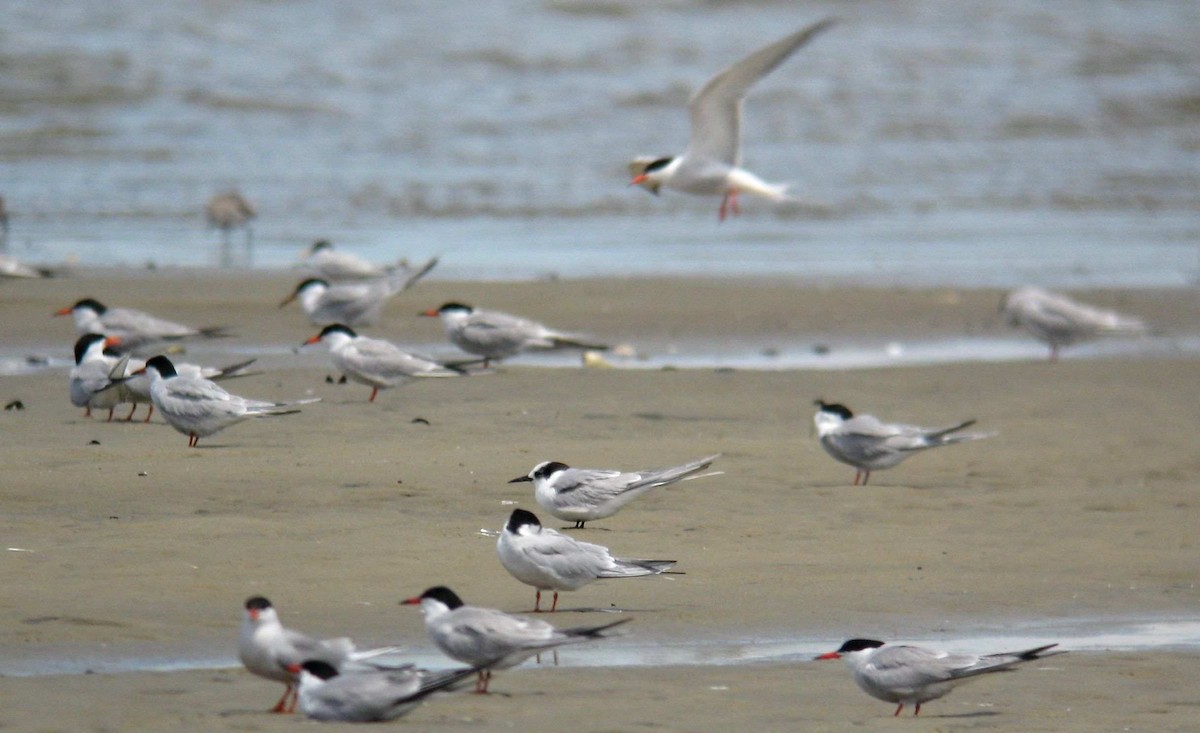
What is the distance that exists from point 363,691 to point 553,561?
1424mm

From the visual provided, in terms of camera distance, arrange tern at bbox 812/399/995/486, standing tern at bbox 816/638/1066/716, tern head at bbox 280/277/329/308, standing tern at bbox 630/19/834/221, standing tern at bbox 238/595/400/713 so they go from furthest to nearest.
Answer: tern head at bbox 280/277/329/308, standing tern at bbox 630/19/834/221, tern at bbox 812/399/995/486, standing tern at bbox 816/638/1066/716, standing tern at bbox 238/595/400/713

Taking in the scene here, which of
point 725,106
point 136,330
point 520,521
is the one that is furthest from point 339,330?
point 520,521

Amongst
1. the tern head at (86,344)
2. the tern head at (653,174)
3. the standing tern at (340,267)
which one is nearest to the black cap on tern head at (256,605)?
the tern head at (86,344)

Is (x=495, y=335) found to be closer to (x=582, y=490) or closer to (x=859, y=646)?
(x=582, y=490)

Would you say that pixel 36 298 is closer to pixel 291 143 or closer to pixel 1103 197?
pixel 291 143

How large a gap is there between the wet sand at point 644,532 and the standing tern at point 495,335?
0.18 meters

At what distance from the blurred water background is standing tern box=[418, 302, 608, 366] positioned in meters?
4.20

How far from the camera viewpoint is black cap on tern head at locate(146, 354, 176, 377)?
28.8ft

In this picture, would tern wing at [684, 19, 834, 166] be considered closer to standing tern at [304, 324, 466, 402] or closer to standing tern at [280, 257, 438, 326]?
standing tern at [280, 257, 438, 326]

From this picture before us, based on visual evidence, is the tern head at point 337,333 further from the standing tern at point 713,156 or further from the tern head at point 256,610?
the tern head at point 256,610

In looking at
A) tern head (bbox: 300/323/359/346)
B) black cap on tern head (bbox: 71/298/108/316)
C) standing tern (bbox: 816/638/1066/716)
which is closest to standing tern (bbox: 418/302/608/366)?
tern head (bbox: 300/323/359/346)

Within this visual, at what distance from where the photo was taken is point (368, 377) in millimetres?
9891

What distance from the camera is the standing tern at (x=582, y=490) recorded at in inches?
283

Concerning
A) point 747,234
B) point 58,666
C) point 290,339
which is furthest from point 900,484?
point 747,234
